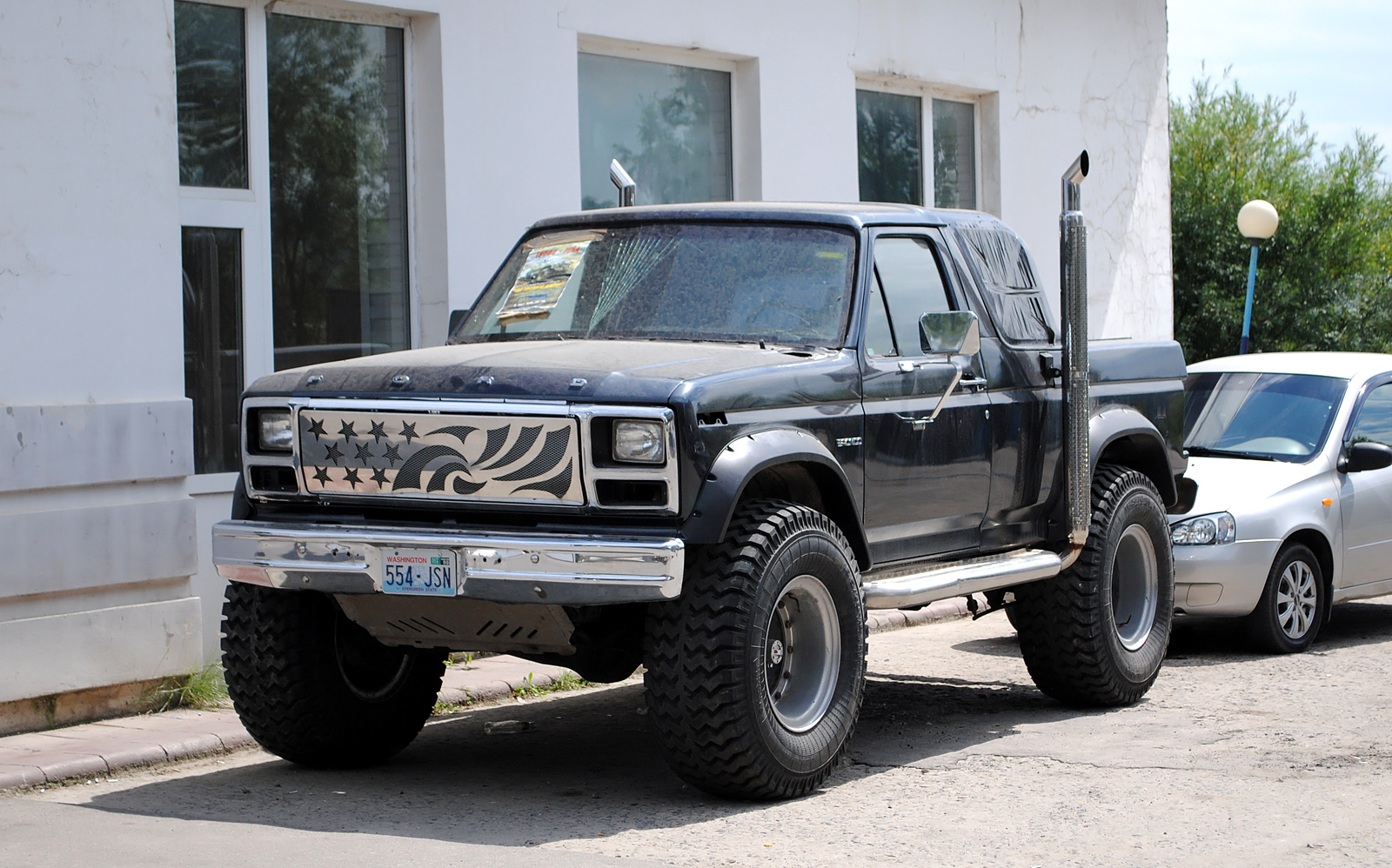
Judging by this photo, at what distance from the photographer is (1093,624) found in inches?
301

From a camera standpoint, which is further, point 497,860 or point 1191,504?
point 1191,504

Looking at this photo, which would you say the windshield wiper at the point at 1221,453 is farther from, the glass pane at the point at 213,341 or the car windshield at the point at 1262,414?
the glass pane at the point at 213,341

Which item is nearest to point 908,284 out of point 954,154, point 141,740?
point 141,740

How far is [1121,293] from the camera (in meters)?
16.0

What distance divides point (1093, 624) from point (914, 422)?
1543 millimetres

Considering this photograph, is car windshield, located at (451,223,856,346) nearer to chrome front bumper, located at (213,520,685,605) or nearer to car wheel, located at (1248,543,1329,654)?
chrome front bumper, located at (213,520,685,605)

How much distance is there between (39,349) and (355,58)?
10.1ft

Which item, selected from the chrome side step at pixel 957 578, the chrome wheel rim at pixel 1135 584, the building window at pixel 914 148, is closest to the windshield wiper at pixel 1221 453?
the chrome wheel rim at pixel 1135 584

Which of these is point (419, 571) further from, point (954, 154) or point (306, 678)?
point (954, 154)

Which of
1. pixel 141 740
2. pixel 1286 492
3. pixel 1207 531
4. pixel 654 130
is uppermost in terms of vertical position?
pixel 654 130

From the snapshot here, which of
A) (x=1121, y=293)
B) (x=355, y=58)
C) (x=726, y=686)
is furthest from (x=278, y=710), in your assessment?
(x=1121, y=293)

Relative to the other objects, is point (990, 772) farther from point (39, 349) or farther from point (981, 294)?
point (39, 349)

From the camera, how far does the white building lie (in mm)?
7805

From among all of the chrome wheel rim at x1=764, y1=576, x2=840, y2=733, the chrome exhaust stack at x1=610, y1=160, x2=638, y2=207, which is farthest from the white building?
the chrome wheel rim at x1=764, y1=576, x2=840, y2=733
